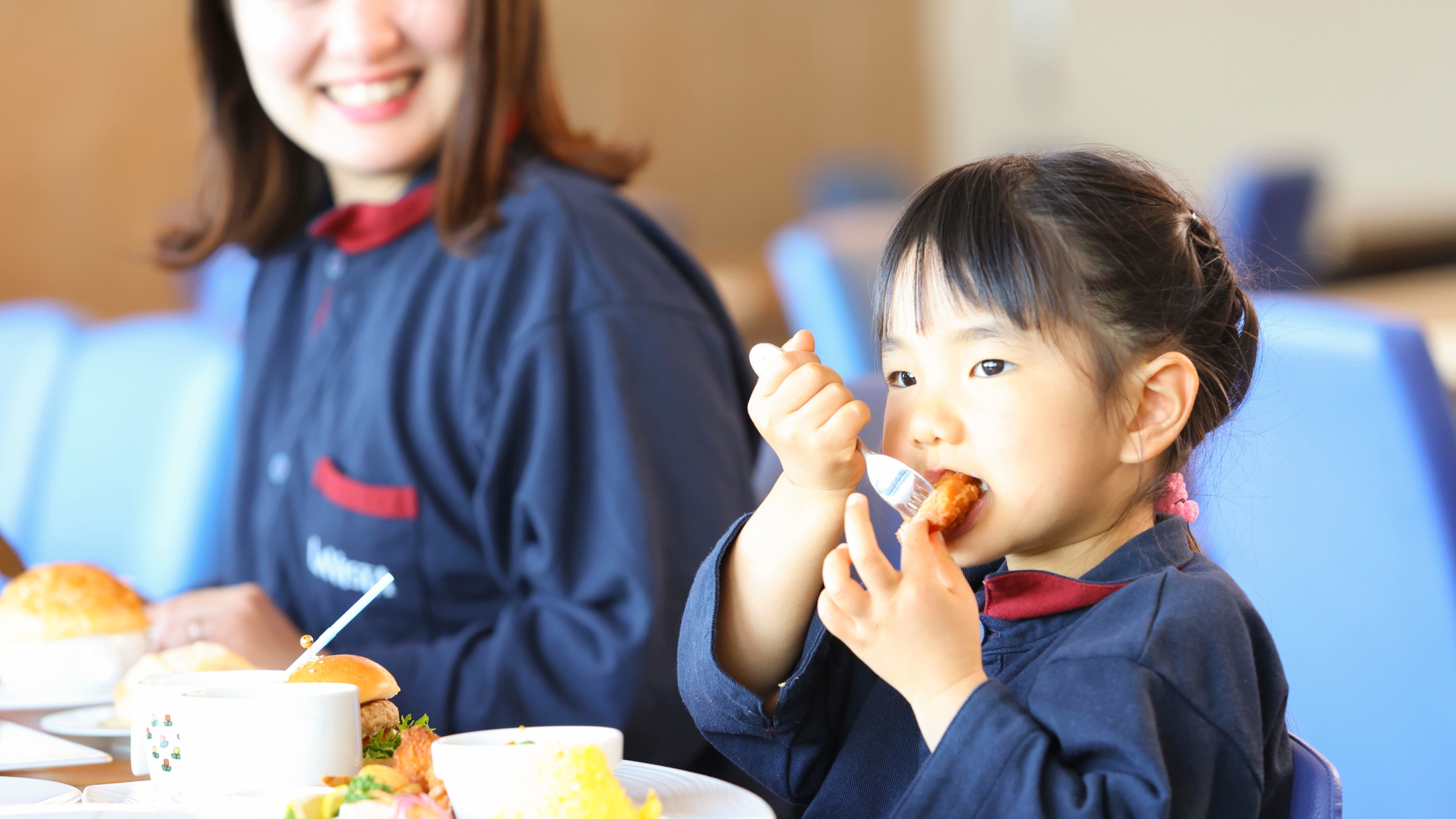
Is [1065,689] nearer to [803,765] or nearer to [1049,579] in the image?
[1049,579]

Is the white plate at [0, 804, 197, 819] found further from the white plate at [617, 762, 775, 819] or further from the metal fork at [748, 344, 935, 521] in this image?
the metal fork at [748, 344, 935, 521]

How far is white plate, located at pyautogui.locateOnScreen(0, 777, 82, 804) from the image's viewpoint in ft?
2.28

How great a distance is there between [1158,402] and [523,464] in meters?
0.63

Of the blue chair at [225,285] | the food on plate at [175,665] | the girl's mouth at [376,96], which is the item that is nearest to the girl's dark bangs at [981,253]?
the food on plate at [175,665]

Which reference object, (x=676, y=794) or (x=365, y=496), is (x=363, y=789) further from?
(x=365, y=496)

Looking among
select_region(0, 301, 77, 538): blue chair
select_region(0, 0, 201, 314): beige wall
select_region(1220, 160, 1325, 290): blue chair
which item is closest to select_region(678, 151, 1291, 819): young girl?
select_region(0, 301, 77, 538): blue chair

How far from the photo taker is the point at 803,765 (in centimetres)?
85

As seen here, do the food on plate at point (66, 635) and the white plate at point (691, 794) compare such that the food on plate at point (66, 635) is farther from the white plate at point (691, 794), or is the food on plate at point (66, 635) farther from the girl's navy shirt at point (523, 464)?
the white plate at point (691, 794)

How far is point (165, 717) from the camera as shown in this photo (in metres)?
0.67

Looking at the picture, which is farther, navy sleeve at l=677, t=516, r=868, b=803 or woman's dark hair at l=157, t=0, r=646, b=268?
woman's dark hair at l=157, t=0, r=646, b=268

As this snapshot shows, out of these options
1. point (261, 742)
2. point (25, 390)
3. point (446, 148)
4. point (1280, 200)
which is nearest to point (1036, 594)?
point (261, 742)

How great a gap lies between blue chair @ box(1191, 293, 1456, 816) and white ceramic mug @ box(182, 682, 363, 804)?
2.01 ft

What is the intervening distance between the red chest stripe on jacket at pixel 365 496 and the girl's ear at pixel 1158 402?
2.31 ft

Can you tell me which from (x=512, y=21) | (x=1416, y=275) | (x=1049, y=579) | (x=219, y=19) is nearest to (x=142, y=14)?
(x=219, y=19)
